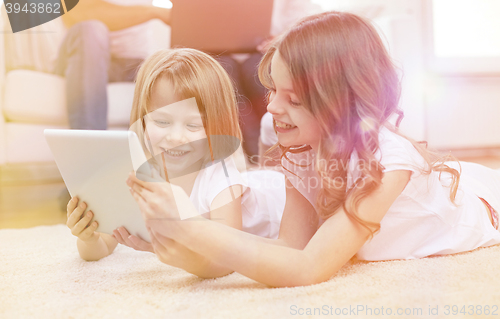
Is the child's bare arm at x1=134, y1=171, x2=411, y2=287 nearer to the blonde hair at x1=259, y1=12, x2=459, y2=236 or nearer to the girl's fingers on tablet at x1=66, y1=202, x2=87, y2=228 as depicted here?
the blonde hair at x1=259, y1=12, x2=459, y2=236

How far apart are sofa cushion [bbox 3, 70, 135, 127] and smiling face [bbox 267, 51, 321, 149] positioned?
110 cm

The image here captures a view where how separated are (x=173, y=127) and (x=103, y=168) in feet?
0.65

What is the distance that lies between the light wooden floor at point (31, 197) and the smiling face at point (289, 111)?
0.83 m

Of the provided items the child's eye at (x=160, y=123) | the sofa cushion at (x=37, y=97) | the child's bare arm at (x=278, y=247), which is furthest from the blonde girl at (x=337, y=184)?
the sofa cushion at (x=37, y=97)

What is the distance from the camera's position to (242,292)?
53 centimetres

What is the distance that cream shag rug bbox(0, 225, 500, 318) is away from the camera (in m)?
0.46

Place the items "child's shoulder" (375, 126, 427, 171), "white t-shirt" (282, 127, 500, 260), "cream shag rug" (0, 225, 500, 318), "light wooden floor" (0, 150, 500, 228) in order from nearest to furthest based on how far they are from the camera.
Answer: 1. "cream shag rug" (0, 225, 500, 318)
2. "child's shoulder" (375, 126, 427, 171)
3. "white t-shirt" (282, 127, 500, 260)
4. "light wooden floor" (0, 150, 500, 228)

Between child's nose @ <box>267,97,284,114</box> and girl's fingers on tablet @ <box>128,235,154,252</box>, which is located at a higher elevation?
child's nose @ <box>267,97,284,114</box>

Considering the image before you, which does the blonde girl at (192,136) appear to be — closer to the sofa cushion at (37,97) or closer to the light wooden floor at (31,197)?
the light wooden floor at (31,197)

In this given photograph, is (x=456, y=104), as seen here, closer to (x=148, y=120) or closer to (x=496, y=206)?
(x=496, y=206)

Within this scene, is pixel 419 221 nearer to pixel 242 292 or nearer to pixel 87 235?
pixel 242 292

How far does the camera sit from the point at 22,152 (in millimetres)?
1487

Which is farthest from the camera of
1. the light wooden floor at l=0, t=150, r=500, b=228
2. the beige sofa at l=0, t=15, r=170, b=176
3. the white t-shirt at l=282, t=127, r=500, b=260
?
the beige sofa at l=0, t=15, r=170, b=176

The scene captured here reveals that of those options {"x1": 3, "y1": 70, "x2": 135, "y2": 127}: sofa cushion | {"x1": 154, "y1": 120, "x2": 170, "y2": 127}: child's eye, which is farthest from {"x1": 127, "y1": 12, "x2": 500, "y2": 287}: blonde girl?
{"x1": 3, "y1": 70, "x2": 135, "y2": 127}: sofa cushion
